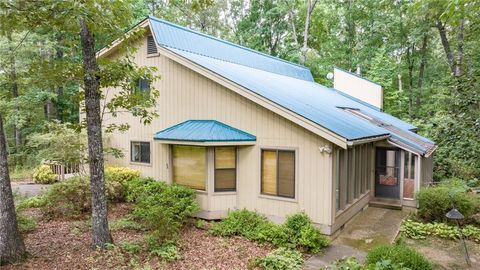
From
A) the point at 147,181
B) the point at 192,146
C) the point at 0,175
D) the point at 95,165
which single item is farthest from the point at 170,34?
the point at 0,175

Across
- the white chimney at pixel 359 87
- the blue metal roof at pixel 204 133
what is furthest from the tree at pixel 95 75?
the white chimney at pixel 359 87

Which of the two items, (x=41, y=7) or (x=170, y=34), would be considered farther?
(x=170, y=34)

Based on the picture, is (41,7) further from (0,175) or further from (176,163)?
(176,163)

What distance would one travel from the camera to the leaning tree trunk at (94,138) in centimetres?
689

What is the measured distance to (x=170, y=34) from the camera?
1223 centimetres

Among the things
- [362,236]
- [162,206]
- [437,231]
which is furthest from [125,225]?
[437,231]

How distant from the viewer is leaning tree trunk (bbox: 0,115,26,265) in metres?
6.54

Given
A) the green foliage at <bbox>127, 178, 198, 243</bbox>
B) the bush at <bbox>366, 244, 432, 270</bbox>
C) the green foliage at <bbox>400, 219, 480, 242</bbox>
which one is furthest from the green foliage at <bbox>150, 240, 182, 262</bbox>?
the green foliage at <bbox>400, 219, 480, 242</bbox>

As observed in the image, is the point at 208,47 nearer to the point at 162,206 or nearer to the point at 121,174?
the point at 121,174

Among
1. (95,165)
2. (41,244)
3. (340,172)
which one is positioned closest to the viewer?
(95,165)

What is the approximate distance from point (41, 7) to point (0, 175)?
11.6 feet

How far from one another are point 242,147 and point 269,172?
115 centimetres

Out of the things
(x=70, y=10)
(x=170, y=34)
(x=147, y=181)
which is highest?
(x=170, y=34)

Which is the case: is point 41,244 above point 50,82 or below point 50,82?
below
